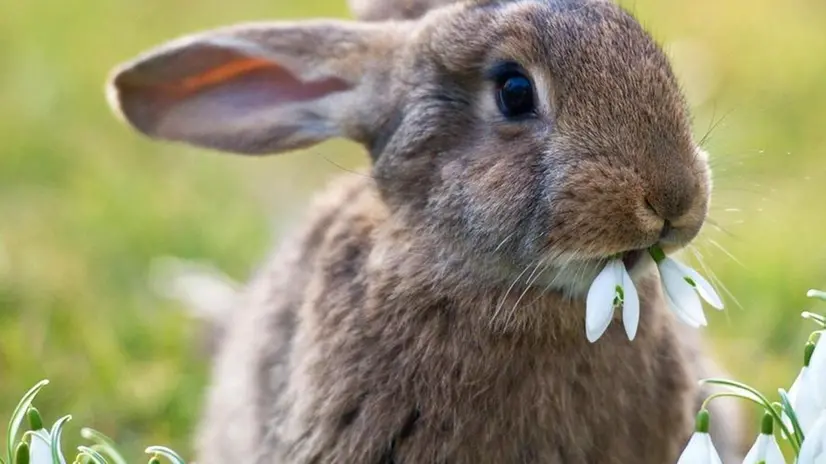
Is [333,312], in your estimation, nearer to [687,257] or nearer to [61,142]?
[687,257]

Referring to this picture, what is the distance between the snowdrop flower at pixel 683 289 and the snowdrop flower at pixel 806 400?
0.90ft

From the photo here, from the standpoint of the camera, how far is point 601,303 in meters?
2.51

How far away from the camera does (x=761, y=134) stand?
5.49 metres

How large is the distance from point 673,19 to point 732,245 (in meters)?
2.23

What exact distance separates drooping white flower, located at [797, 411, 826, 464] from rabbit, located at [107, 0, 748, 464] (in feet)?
1.73

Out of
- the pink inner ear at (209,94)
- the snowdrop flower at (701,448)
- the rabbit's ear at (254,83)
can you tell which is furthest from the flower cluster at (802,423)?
the pink inner ear at (209,94)

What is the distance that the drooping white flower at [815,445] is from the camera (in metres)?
2.22

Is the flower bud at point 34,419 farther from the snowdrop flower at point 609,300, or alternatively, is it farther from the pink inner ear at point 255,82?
the pink inner ear at point 255,82

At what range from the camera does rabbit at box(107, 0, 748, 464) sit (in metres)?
2.67

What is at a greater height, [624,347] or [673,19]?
[673,19]

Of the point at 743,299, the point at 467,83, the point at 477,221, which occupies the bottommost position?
the point at 743,299

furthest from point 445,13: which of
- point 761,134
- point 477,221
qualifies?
point 761,134

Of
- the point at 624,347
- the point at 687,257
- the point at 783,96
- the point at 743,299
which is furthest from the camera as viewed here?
the point at 783,96

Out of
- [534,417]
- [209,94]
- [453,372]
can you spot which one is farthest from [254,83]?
[534,417]
